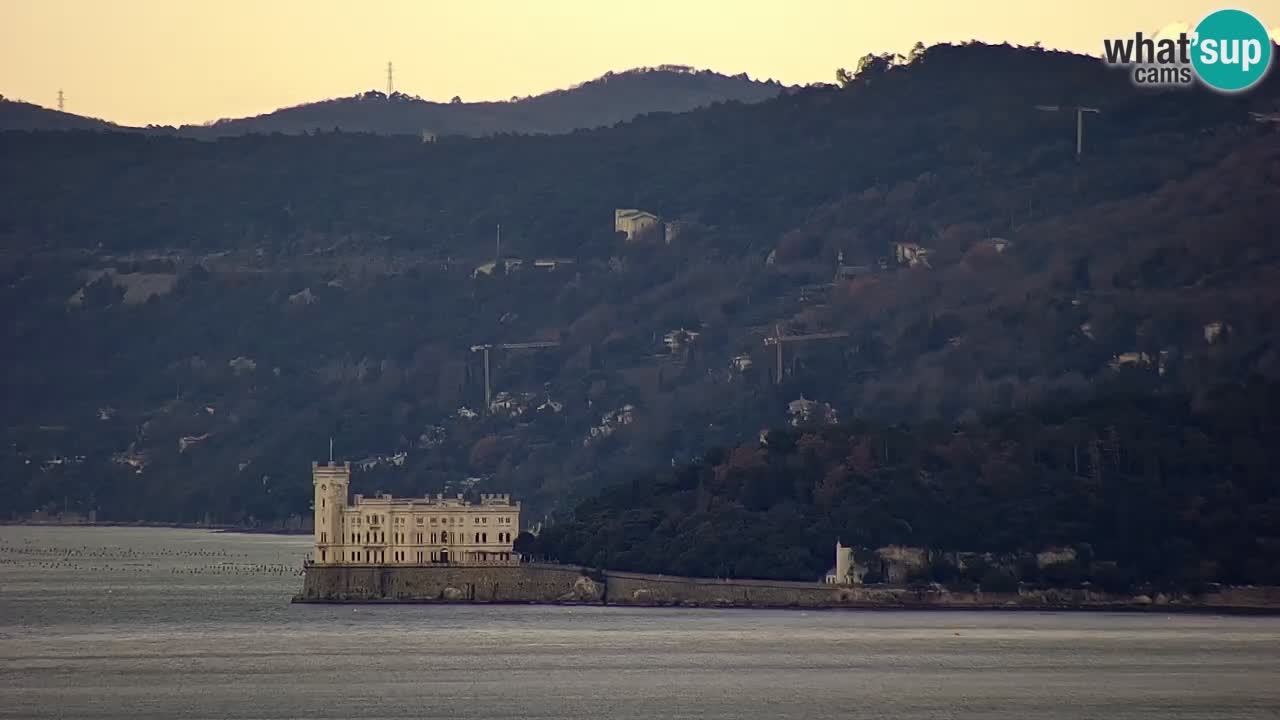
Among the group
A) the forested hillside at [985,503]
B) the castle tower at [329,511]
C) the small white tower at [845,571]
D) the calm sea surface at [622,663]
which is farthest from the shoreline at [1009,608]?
the castle tower at [329,511]

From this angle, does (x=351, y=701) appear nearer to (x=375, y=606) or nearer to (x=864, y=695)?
(x=864, y=695)

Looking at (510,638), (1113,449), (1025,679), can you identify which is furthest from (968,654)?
(1113,449)

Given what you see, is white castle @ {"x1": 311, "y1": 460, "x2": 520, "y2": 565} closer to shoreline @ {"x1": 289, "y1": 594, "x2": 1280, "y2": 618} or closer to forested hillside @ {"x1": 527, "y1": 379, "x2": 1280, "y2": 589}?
shoreline @ {"x1": 289, "y1": 594, "x2": 1280, "y2": 618}

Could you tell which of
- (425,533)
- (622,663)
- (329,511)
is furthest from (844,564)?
(622,663)

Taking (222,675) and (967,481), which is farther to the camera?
(967,481)

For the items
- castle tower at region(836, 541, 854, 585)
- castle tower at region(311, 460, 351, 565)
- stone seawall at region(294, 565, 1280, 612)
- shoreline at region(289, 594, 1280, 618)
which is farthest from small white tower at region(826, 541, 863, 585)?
castle tower at region(311, 460, 351, 565)

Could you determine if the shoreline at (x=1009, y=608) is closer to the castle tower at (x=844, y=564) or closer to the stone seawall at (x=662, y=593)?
the stone seawall at (x=662, y=593)
